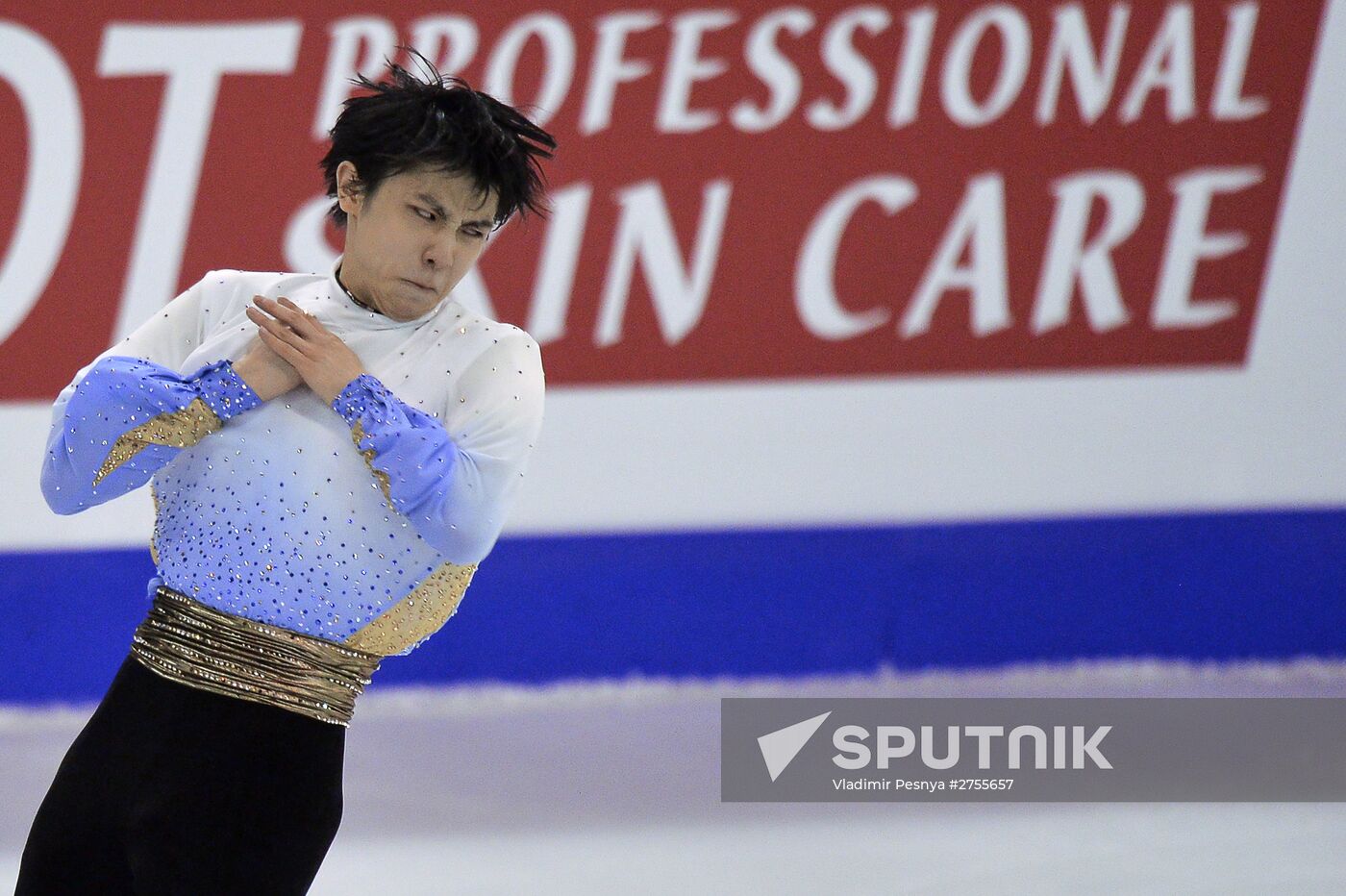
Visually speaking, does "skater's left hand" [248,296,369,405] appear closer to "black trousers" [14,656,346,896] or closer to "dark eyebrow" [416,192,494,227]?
"dark eyebrow" [416,192,494,227]

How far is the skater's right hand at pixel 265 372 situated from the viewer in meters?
1.59

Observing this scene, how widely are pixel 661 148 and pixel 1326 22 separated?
1.71 meters

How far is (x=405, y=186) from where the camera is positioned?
1600 mm

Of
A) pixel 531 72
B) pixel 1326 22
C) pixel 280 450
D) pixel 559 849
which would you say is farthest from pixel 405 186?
pixel 1326 22

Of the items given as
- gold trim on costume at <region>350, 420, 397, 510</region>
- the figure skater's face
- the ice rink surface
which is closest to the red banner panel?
the ice rink surface

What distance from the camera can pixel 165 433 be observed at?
1582 mm

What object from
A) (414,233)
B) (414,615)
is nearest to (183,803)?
(414,615)

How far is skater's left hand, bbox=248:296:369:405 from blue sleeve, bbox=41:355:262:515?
0.05 m

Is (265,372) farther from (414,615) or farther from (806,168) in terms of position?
(806,168)

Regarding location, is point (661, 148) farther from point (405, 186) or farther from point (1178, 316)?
point (405, 186)

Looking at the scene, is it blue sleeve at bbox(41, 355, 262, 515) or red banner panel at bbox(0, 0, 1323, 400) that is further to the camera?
red banner panel at bbox(0, 0, 1323, 400)

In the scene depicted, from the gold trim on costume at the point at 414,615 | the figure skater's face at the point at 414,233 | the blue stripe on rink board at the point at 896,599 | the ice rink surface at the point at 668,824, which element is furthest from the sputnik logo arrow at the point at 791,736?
the figure skater's face at the point at 414,233

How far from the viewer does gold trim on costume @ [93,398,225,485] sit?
61.9 inches

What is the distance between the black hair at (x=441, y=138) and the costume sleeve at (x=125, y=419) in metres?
0.25
